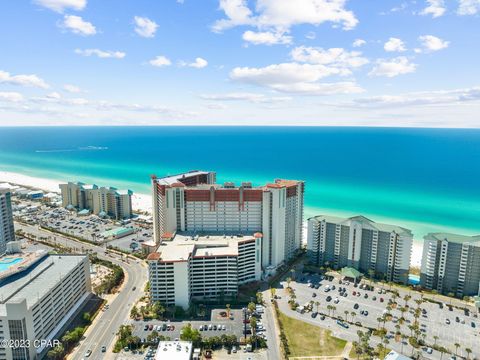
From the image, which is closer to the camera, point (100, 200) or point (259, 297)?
point (259, 297)

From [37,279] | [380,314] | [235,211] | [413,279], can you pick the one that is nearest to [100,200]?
[235,211]

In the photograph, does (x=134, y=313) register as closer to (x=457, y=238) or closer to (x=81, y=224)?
(x=81, y=224)

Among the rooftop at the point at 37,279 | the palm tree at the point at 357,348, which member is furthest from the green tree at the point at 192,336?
the palm tree at the point at 357,348

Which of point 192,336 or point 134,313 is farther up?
point 192,336

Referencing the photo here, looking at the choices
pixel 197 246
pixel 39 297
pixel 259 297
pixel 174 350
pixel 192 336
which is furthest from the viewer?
pixel 197 246

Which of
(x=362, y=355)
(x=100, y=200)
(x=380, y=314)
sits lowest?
(x=362, y=355)

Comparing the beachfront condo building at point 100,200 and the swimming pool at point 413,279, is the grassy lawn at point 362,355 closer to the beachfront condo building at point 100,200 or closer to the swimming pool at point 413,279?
the swimming pool at point 413,279
